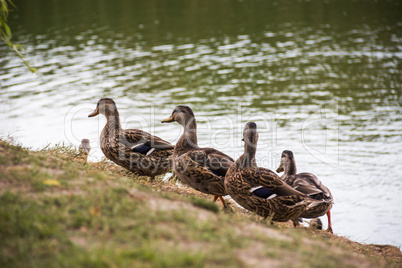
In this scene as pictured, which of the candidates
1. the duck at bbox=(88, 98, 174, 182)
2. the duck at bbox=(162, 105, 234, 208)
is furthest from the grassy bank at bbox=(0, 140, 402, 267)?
the duck at bbox=(88, 98, 174, 182)

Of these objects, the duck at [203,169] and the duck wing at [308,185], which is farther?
the duck wing at [308,185]

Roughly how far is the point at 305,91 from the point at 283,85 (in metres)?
1.05

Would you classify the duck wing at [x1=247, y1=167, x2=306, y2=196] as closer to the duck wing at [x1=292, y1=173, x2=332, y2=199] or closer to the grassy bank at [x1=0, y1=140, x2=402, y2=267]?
the duck wing at [x1=292, y1=173, x2=332, y2=199]

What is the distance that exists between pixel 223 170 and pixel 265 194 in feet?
3.20

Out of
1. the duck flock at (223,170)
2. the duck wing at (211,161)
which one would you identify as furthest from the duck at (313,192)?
the duck wing at (211,161)

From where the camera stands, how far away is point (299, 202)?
5719 mm

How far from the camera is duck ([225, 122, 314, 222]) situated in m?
5.75

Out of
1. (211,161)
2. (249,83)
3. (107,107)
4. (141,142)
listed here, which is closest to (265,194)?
(211,161)

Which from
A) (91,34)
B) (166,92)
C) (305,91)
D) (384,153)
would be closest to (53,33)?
(91,34)

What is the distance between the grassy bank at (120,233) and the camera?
340 cm

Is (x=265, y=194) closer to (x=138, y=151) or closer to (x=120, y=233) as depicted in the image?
(x=138, y=151)

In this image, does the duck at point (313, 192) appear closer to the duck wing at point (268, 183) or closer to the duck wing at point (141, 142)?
the duck wing at point (268, 183)

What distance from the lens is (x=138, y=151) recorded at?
23.6 ft

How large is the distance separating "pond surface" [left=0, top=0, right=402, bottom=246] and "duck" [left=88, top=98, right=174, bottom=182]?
225 centimetres
